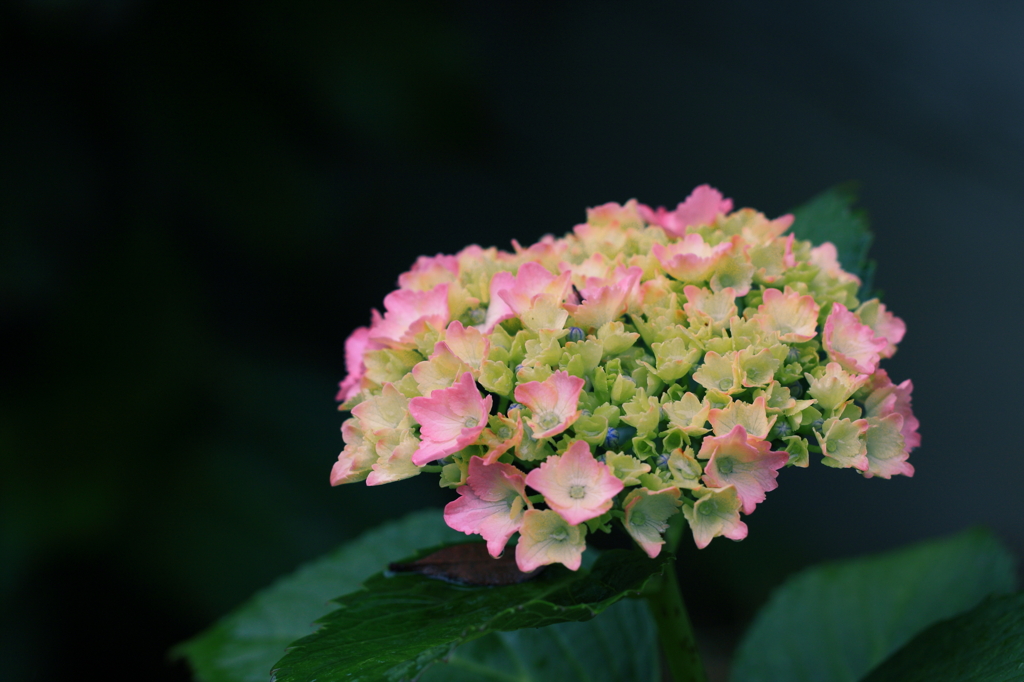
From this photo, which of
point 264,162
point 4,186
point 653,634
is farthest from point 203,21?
point 653,634

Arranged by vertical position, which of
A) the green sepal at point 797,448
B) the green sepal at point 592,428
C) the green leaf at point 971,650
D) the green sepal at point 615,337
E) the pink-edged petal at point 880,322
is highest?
the green sepal at point 615,337

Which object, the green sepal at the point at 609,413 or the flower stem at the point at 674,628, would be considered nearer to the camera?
the green sepal at the point at 609,413

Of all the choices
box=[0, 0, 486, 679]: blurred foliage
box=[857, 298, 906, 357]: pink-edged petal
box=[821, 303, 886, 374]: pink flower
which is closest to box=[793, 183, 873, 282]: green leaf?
box=[857, 298, 906, 357]: pink-edged petal

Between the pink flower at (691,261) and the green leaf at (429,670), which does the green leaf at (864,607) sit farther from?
the pink flower at (691,261)

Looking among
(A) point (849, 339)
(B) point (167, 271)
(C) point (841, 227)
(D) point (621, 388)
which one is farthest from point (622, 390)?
(B) point (167, 271)

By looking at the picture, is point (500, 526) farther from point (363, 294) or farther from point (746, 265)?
point (363, 294)

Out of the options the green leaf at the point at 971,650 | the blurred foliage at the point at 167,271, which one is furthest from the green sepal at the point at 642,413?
the blurred foliage at the point at 167,271

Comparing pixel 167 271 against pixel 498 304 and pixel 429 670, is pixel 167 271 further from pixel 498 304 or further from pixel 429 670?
pixel 498 304
